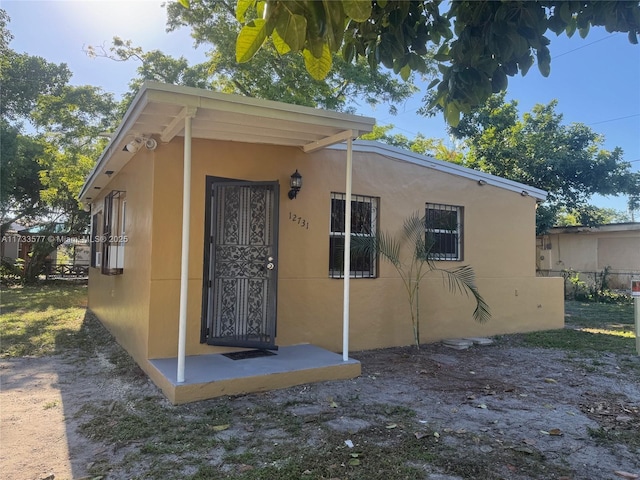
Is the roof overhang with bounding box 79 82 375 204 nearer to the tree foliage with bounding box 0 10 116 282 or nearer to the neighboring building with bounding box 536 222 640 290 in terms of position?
the tree foliage with bounding box 0 10 116 282

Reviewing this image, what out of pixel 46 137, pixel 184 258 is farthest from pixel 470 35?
pixel 46 137

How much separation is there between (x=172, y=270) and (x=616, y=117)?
20.2 meters

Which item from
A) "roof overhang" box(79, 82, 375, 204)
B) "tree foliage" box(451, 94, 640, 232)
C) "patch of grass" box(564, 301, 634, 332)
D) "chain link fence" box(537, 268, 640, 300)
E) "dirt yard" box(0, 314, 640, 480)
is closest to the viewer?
"dirt yard" box(0, 314, 640, 480)

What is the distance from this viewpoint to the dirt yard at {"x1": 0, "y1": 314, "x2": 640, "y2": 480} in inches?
115

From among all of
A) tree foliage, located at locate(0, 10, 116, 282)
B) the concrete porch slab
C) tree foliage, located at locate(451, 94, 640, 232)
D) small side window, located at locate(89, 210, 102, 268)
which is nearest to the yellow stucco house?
the concrete porch slab

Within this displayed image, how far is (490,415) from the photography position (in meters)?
3.98

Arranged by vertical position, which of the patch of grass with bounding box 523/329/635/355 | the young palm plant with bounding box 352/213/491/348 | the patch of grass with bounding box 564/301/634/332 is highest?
the young palm plant with bounding box 352/213/491/348

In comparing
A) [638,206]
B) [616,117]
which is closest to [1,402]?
[638,206]

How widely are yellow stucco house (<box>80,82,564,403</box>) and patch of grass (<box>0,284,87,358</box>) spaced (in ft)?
3.19

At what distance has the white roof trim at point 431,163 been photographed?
21.9 feet

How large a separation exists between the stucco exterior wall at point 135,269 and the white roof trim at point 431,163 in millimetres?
2688

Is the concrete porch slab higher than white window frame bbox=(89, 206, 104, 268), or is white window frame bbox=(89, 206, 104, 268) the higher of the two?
white window frame bbox=(89, 206, 104, 268)

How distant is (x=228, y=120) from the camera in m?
4.65

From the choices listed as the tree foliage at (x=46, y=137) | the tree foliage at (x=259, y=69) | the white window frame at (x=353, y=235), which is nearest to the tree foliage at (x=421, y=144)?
the tree foliage at (x=259, y=69)
